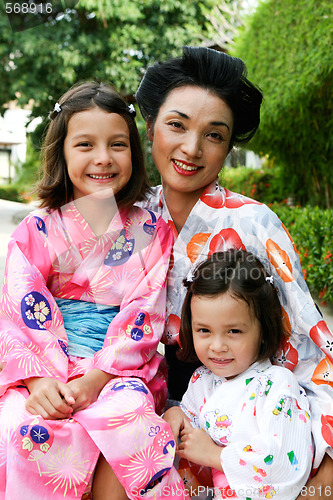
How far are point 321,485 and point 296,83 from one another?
5.09 metres

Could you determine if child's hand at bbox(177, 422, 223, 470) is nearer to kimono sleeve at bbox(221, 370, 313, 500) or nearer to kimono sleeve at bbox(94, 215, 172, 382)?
kimono sleeve at bbox(221, 370, 313, 500)

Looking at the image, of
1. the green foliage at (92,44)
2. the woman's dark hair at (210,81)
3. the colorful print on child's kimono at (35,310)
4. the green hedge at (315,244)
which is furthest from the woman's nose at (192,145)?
the green foliage at (92,44)

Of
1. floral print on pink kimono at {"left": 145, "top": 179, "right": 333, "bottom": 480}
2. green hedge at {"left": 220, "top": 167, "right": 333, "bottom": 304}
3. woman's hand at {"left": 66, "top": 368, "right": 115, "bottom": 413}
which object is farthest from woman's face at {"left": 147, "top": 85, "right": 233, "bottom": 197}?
green hedge at {"left": 220, "top": 167, "right": 333, "bottom": 304}

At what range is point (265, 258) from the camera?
2.35 m

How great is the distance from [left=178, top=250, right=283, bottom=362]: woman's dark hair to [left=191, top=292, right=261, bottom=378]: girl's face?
0.03 meters

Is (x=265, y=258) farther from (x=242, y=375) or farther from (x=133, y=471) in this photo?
(x=133, y=471)

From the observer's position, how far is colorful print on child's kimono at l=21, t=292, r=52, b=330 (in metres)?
2.15

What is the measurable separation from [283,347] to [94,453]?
2.87 ft

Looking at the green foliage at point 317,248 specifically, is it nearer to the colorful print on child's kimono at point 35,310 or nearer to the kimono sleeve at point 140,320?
the kimono sleeve at point 140,320

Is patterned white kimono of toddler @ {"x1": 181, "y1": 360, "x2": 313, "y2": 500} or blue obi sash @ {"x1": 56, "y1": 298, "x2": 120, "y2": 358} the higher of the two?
blue obi sash @ {"x1": 56, "y1": 298, "x2": 120, "y2": 358}

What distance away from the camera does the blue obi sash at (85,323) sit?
87.7 inches

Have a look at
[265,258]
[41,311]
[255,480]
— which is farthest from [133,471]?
[265,258]

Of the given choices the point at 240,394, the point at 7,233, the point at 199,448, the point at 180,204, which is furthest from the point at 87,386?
the point at 7,233

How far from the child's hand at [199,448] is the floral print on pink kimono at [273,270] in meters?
0.35
